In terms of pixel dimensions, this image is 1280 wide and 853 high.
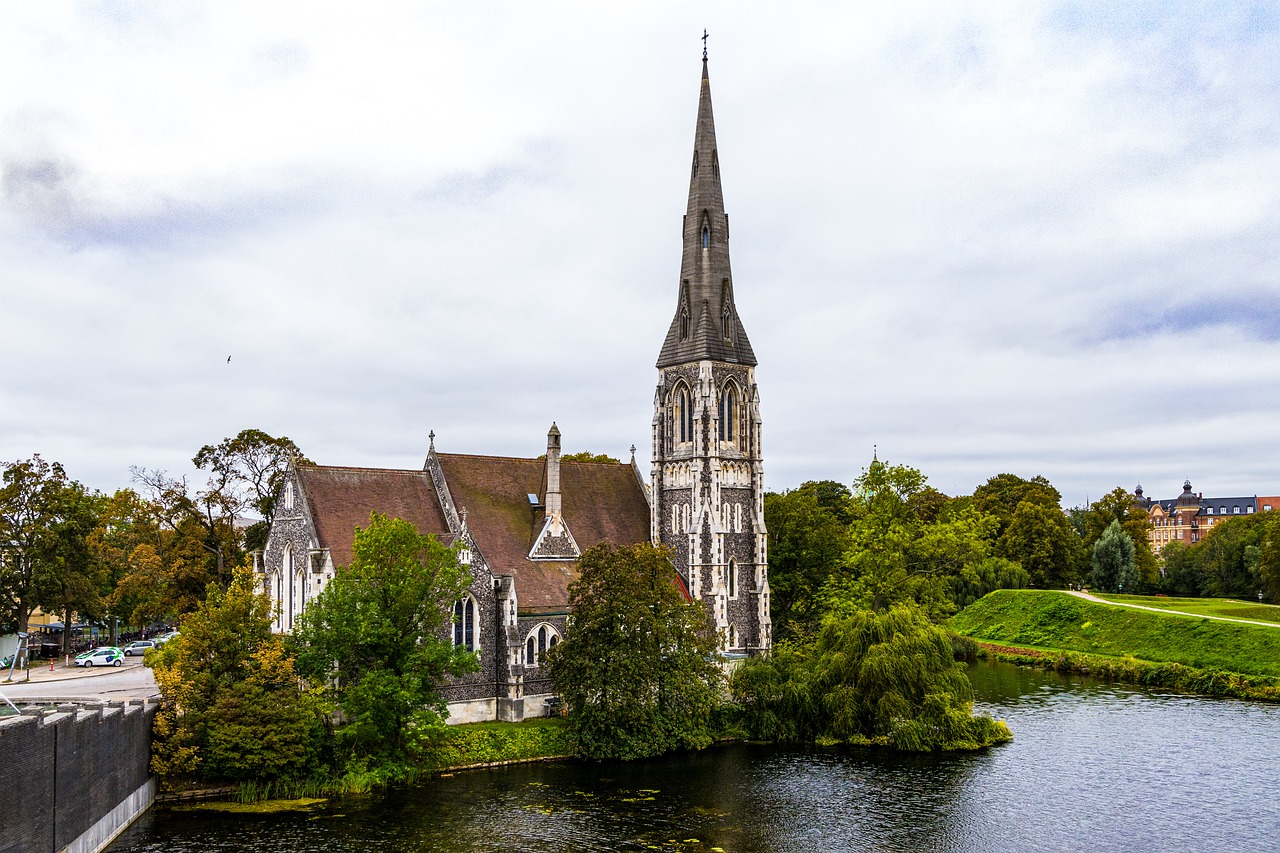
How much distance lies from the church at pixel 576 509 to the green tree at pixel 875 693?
4151 millimetres

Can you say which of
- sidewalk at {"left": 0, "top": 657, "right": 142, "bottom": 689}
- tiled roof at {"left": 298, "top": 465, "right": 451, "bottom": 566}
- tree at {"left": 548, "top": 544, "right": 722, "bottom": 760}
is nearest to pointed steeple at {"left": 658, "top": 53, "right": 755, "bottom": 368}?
tree at {"left": 548, "top": 544, "right": 722, "bottom": 760}

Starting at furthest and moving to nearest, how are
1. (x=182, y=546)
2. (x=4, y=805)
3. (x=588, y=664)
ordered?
(x=182, y=546) → (x=588, y=664) → (x=4, y=805)

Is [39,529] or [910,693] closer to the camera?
[910,693]

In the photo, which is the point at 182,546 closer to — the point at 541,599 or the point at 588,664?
the point at 541,599

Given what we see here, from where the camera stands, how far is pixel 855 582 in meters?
51.6

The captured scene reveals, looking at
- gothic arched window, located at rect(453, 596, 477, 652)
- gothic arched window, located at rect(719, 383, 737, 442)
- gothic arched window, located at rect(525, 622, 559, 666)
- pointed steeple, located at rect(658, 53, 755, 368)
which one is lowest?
gothic arched window, located at rect(525, 622, 559, 666)

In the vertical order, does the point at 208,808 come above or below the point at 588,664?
below

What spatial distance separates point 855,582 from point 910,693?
13.1m

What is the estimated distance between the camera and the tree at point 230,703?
3056 centimetres

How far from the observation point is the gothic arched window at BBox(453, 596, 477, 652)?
3959 cm

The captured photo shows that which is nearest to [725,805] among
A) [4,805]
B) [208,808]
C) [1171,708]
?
[208,808]

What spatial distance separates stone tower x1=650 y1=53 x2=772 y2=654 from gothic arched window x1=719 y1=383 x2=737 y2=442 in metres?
0.05

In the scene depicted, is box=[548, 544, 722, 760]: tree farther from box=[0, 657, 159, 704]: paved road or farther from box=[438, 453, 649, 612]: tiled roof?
box=[0, 657, 159, 704]: paved road

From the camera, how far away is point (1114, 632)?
6531cm
